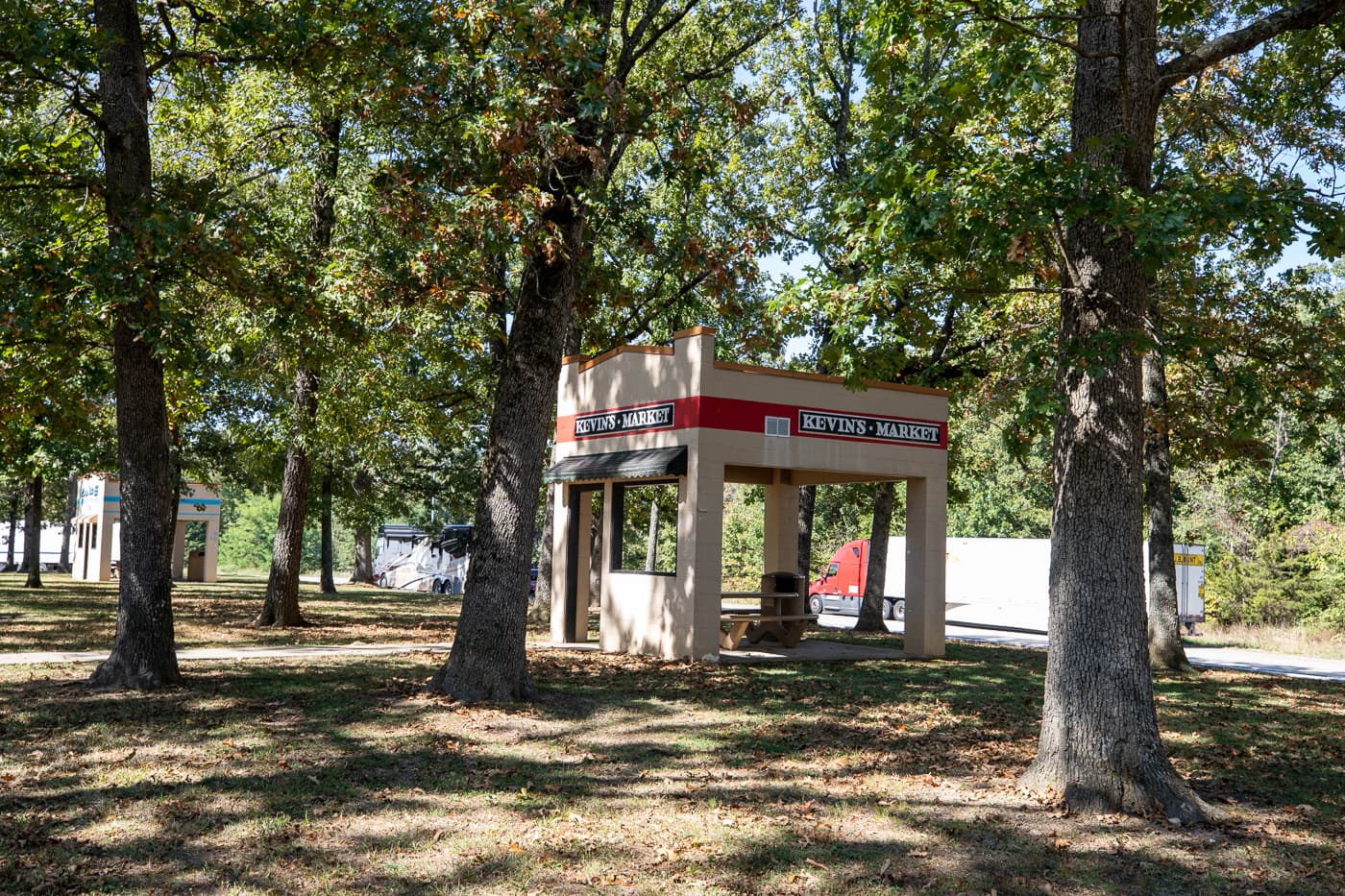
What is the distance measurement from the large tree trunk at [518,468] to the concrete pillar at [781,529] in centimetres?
1045

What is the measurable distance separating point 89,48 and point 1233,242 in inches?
621

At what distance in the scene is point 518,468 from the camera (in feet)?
36.6

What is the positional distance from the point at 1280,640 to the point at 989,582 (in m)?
8.31

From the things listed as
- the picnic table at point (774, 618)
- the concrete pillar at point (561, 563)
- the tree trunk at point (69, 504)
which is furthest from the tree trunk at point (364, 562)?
the picnic table at point (774, 618)

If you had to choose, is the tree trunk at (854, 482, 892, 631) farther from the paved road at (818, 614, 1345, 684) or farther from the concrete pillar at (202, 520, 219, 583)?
the concrete pillar at (202, 520, 219, 583)

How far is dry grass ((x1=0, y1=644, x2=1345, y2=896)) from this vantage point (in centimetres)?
576

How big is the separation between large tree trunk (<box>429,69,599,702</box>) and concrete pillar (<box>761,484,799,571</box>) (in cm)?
1045

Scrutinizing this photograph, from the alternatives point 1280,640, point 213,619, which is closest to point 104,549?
point 213,619

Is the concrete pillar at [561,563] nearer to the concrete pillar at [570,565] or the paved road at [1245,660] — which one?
the concrete pillar at [570,565]

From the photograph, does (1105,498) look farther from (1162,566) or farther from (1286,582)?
(1286,582)

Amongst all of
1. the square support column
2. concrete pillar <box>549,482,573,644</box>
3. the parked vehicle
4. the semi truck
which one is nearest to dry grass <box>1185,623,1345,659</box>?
the semi truck

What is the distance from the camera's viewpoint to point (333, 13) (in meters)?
12.1

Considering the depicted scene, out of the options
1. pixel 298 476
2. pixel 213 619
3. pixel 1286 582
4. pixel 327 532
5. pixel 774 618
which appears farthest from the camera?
pixel 327 532

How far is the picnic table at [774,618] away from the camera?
1788 centimetres
